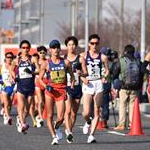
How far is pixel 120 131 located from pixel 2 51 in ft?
109

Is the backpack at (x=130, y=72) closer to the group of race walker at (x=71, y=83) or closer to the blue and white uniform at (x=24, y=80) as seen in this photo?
the blue and white uniform at (x=24, y=80)

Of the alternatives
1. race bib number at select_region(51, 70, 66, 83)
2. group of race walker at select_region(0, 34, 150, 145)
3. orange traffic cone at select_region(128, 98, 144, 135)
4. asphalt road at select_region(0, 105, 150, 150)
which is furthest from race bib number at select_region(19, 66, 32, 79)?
race bib number at select_region(51, 70, 66, 83)

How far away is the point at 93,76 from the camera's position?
19.5m

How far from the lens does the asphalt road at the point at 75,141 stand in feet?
59.6

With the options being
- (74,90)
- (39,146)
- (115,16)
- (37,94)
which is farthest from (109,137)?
(115,16)

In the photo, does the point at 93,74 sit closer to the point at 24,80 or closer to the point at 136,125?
the point at 136,125

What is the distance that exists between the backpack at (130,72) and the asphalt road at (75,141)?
108 cm

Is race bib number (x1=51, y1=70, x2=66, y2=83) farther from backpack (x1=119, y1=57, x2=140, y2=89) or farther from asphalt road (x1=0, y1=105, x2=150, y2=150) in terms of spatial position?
backpack (x1=119, y1=57, x2=140, y2=89)

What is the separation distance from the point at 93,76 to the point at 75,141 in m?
1.28

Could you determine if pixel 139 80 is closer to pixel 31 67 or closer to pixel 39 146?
pixel 31 67

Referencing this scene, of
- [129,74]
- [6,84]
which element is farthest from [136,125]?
[6,84]

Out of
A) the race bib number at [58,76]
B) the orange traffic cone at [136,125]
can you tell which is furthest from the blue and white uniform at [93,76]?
the orange traffic cone at [136,125]

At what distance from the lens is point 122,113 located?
940 inches

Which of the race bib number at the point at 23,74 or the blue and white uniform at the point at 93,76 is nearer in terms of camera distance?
the blue and white uniform at the point at 93,76
